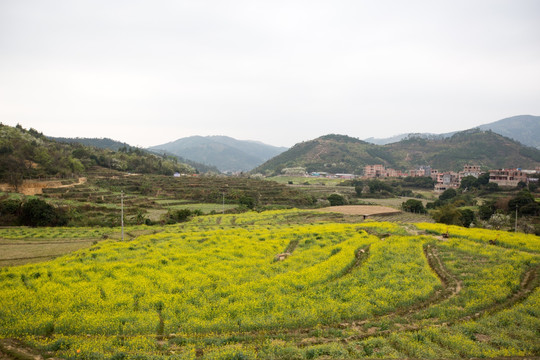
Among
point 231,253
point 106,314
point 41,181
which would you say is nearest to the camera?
point 106,314

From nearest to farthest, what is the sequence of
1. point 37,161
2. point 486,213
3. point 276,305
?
point 276,305
point 486,213
point 37,161

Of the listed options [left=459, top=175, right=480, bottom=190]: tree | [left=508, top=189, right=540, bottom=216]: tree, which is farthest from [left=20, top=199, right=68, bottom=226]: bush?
[left=459, top=175, right=480, bottom=190]: tree

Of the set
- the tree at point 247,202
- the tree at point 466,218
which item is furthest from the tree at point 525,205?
the tree at point 247,202

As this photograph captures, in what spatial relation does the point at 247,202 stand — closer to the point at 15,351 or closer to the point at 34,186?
the point at 34,186

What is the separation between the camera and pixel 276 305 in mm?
13414

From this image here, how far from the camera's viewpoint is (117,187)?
76.6 meters

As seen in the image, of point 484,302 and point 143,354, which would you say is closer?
point 143,354

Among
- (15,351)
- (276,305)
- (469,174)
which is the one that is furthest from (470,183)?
(15,351)

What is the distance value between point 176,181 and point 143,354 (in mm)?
84092

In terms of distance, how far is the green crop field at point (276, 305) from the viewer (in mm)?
10156

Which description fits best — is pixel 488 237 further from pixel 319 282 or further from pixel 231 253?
pixel 231 253

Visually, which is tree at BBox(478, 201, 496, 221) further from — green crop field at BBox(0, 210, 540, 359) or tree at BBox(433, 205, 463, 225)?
green crop field at BBox(0, 210, 540, 359)

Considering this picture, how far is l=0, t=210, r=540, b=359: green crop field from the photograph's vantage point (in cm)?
1016

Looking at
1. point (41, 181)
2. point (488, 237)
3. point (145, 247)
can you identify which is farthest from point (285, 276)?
point (41, 181)
